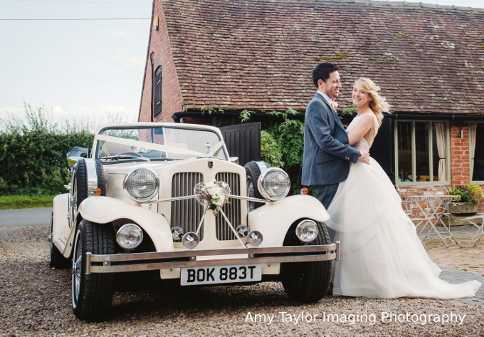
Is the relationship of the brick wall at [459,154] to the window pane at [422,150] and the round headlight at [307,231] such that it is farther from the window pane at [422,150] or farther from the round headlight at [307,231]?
the round headlight at [307,231]

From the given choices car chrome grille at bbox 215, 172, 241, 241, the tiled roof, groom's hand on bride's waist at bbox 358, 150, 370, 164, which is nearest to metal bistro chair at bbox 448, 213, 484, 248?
the tiled roof

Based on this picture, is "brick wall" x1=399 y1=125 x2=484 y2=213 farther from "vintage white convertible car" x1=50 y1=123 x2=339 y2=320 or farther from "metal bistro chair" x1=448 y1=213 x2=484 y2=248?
"vintage white convertible car" x1=50 y1=123 x2=339 y2=320

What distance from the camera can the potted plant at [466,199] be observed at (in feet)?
44.8

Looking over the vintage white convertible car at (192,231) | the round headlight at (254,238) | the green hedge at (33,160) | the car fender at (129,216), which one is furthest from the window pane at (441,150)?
the green hedge at (33,160)

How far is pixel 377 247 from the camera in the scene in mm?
5344

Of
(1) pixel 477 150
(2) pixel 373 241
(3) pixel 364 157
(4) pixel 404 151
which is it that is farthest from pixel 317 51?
(2) pixel 373 241

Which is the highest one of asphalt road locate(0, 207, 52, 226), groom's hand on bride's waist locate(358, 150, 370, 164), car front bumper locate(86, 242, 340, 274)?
groom's hand on bride's waist locate(358, 150, 370, 164)

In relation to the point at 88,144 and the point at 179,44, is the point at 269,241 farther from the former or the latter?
the point at 88,144

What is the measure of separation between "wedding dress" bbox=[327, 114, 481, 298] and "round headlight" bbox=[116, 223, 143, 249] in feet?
6.53

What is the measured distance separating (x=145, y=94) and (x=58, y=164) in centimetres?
481

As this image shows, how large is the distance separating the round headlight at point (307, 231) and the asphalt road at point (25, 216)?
1212 centimetres

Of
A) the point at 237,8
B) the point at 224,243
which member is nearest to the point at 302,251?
the point at 224,243

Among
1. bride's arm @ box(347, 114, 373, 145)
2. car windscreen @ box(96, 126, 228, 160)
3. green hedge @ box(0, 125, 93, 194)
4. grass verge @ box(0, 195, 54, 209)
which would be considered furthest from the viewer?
green hedge @ box(0, 125, 93, 194)

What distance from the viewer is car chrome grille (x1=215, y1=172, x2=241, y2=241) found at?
4.97 m
